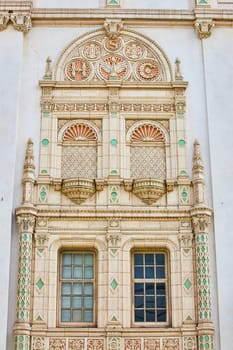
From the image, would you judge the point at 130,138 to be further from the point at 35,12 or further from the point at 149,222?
the point at 35,12

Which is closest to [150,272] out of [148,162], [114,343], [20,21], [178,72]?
[114,343]

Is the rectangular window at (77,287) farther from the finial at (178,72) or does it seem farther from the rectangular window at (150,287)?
the finial at (178,72)

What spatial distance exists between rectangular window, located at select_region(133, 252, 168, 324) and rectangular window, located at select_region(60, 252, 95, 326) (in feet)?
3.47

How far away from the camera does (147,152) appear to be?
17516 mm

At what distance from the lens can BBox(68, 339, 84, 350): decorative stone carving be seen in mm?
15617

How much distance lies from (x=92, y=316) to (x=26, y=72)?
657cm

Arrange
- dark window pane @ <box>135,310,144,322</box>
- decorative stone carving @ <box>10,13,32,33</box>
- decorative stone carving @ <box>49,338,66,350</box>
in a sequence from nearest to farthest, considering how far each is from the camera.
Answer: decorative stone carving @ <box>49,338,66,350</box> < dark window pane @ <box>135,310,144,322</box> < decorative stone carving @ <box>10,13,32,33</box>

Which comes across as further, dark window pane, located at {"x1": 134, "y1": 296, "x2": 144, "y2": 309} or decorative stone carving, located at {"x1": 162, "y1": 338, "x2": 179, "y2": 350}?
dark window pane, located at {"x1": 134, "y1": 296, "x2": 144, "y2": 309}

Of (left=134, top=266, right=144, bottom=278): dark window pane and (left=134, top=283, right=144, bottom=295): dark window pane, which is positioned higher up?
(left=134, top=266, right=144, bottom=278): dark window pane

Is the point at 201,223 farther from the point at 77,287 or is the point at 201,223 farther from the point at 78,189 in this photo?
the point at 77,287

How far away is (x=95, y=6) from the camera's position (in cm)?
1883

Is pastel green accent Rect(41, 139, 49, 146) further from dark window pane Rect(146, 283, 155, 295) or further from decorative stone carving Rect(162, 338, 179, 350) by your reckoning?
decorative stone carving Rect(162, 338, 179, 350)

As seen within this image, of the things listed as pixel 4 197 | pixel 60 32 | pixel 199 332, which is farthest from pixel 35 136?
pixel 199 332

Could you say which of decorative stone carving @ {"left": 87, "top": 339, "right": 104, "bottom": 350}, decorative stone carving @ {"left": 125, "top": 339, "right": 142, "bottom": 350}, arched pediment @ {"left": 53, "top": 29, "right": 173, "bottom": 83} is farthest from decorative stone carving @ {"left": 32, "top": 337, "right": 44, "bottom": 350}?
arched pediment @ {"left": 53, "top": 29, "right": 173, "bottom": 83}
